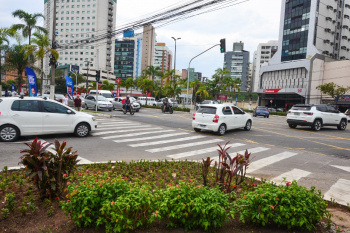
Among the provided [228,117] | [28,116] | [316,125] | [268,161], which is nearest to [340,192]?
[268,161]

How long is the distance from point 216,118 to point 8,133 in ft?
29.5

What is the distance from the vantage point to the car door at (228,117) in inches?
539

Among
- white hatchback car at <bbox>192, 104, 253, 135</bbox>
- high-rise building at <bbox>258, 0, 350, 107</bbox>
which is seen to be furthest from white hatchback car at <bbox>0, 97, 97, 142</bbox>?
high-rise building at <bbox>258, 0, 350, 107</bbox>

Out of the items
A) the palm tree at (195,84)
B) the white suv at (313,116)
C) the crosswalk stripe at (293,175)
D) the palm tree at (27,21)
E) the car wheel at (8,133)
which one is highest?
the palm tree at (27,21)

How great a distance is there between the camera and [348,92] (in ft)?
167

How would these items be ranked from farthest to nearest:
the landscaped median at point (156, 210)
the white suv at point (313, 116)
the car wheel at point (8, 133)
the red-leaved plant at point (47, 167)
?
1. the white suv at point (313, 116)
2. the car wheel at point (8, 133)
3. the red-leaved plant at point (47, 167)
4. the landscaped median at point (156, 210)

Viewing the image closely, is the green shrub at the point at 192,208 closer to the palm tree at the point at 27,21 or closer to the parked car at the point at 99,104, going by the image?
the parked car at the point at 99,104

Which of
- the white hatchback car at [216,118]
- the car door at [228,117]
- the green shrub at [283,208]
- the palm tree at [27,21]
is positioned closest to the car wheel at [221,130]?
the white hatchback car at [216,118]

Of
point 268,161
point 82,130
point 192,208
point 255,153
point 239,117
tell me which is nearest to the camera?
point 192,208

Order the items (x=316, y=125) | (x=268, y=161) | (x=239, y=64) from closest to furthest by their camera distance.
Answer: (x=268, y=161) → (x=316, y=125) → (x=239, y=64)

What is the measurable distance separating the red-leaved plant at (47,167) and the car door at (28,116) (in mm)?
6425

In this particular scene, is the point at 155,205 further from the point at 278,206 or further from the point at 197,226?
the point at 278,206

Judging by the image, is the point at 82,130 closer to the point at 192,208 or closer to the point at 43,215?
the point at 43,215

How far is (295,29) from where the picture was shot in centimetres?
6309
